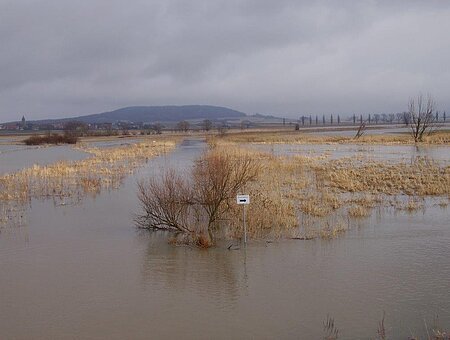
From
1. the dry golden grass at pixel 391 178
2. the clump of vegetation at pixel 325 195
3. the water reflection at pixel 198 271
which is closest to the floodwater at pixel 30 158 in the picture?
the clump of vegetation at pixel 325 195

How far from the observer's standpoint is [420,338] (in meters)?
7.59

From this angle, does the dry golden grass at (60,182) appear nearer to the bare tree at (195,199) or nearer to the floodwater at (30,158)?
the floodwater at (30,158)

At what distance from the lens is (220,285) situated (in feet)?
33.9

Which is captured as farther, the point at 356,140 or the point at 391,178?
the point at 356,140

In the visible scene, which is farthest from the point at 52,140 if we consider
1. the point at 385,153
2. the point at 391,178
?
the point at 391,178

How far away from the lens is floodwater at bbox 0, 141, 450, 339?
27.5 feet

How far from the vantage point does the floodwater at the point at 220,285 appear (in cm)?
837

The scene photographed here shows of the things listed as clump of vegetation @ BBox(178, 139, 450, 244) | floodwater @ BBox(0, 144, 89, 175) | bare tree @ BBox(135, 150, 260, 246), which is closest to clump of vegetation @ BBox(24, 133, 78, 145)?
floodwater @ BBox(0, 144, 89, 175)

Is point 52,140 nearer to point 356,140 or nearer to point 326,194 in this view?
point 356,140

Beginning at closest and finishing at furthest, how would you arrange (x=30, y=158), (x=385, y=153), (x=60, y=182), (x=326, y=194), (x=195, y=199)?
(x=195, y=199) → (x=326, y=194) → (x=60, y=182) → (x=385, y=153) → (x=30, y=158)

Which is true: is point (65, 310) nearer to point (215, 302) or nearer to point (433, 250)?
point (215, 302)

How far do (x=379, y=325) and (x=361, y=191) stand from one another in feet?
43.6

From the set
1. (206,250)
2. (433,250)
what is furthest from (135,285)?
(433,250)

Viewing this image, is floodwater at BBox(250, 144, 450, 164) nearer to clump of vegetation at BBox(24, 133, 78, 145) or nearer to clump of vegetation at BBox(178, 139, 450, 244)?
clump of vegetation at BBox(178, 139, 450, 244)
